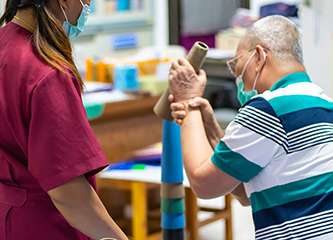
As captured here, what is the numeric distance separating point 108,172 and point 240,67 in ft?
5.02

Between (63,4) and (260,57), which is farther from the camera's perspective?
(260,57)

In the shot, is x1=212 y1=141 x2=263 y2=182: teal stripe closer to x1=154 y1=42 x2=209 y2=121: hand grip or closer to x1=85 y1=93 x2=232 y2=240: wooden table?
x1=154 y1=42 x2=209 y2=121: hand grip

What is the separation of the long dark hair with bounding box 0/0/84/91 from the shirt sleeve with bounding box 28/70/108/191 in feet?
0.15

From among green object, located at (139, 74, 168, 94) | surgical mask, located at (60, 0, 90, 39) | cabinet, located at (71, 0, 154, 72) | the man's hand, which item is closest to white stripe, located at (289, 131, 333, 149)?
the man's hand

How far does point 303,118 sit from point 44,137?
689 millimetres

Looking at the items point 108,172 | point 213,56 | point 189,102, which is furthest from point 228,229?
point 213,56

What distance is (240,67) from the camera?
4.82 feet

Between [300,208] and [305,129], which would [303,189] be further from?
[305,129]

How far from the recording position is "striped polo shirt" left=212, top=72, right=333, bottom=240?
1238 millimetres

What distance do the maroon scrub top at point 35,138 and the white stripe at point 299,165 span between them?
1.60 feet

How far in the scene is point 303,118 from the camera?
4.09 feet

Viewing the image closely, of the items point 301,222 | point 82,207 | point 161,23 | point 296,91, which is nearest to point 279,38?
point 296,91

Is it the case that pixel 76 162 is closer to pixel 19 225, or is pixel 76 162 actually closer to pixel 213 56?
pixel 19 225

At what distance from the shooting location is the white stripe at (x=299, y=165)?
49.2 inches
